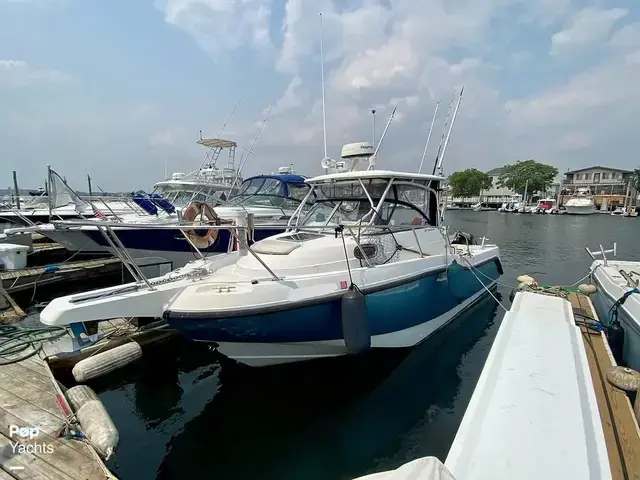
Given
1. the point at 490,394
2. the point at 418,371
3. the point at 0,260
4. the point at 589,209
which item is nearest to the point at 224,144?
the point at 0,260

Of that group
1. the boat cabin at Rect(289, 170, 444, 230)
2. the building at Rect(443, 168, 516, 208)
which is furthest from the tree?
the boat cabin at Rect(289, 170, 444, 230)

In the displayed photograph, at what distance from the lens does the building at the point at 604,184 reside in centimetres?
6543

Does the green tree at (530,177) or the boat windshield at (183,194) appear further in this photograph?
the green tree at (530,177)

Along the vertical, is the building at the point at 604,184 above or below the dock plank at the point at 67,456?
above

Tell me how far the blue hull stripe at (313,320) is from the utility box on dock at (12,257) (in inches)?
316

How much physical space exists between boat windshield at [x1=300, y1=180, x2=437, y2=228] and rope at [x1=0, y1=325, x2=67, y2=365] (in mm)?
4179

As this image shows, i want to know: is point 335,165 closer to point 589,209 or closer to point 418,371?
point 418,371

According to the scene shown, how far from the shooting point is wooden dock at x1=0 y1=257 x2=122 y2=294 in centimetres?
885

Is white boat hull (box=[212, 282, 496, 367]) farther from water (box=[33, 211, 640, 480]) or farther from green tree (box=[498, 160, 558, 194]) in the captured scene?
green tree (box=[498, 160, 558, 194])

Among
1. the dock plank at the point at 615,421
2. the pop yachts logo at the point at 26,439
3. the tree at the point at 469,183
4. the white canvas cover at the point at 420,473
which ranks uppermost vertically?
the tree at the point at 469,183

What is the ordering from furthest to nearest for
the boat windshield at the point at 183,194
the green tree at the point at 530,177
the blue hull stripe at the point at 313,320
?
the green tree at the point at 530,177 < the boat windshield at the point at 183,194 < the blue hull stripe at the point at 313,320

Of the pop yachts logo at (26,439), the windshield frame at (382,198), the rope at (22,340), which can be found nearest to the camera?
the pop yachts logo at (26,439)

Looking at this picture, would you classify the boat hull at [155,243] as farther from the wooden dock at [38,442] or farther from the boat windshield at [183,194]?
the wooden dock at [38,442]

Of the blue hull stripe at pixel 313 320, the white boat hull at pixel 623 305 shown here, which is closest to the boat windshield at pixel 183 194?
the blue hull stripe at pixel 313 320
